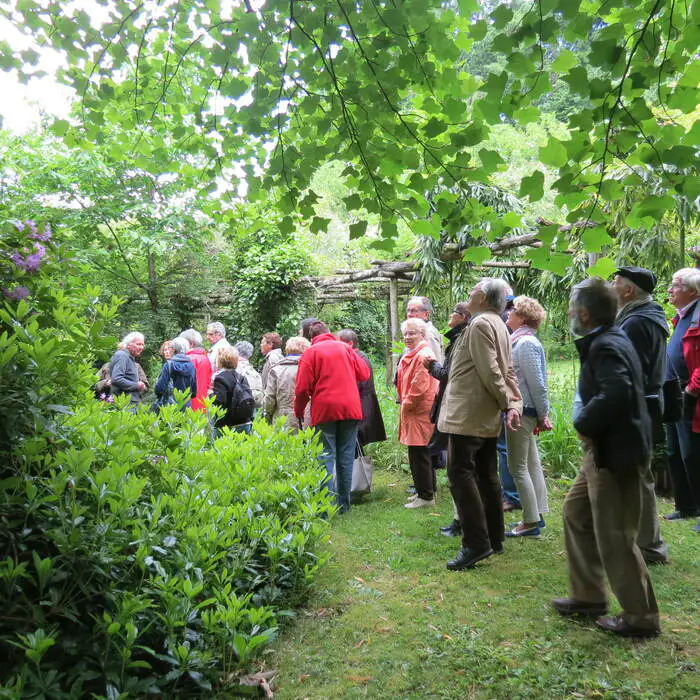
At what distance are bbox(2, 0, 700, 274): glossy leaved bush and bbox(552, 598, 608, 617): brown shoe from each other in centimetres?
188

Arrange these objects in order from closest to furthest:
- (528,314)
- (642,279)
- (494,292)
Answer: (642,279) → (494,292) → (528,314)

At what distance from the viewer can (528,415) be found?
4.64m

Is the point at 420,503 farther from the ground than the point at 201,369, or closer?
closer

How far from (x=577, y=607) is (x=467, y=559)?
892 millimetres

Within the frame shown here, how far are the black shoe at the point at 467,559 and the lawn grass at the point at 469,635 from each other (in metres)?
0.06

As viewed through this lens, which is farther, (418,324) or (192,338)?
(192,338)

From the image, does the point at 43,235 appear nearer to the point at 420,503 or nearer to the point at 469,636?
the point at 469,636

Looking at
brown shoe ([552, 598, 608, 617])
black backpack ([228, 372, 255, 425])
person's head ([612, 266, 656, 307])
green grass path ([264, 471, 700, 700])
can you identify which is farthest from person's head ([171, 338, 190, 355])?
brown shoe ([552, 598, 608, 617])

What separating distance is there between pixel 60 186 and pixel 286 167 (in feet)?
30.5

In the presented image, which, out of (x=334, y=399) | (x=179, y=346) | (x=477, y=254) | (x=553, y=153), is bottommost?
(x=334, y=399)

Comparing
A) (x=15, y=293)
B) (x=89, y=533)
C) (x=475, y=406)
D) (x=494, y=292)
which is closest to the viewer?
(x=89, y=533)

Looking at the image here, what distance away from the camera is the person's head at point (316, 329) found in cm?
573

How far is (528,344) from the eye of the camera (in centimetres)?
465

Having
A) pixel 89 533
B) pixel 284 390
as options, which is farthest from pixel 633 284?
pixel 284 390
